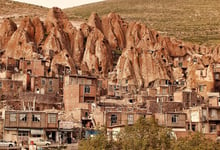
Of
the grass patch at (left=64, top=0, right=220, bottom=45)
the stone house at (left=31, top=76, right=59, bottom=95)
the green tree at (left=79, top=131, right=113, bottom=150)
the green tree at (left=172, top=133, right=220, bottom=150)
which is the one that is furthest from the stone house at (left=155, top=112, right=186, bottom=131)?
the grass patch at (left=64, top=0, right=220, bottom=45)

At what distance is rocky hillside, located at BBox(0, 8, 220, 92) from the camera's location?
326 feet

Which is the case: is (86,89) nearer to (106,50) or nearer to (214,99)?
(214,99)

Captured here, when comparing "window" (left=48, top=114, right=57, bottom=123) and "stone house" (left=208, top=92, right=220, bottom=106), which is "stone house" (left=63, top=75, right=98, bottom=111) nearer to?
"window" (left=48, top=114, right=57, bottom=123)

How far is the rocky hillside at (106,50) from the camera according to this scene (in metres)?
99.5

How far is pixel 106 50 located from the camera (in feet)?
360

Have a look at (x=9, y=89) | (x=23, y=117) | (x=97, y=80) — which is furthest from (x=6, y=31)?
(x=23, y=117)

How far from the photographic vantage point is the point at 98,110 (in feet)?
243

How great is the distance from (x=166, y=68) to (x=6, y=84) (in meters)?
37.3

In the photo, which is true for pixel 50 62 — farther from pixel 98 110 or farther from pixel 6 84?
pixel 98 110

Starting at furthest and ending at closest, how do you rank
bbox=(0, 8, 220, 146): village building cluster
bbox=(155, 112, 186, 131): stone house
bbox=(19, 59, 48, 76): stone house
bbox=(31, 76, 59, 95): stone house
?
bbox=(19, 59, 48, 76): stone house
bbox=(31, 76, 59, 95): stone house
bbox=(155, 112, 186, 131): stone house
bbox=(0, 8, 220, 146): village building cluster

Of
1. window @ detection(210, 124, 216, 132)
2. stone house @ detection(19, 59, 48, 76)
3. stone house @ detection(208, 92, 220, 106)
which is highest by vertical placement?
stone house @ detection(19, 59, 48, 76)

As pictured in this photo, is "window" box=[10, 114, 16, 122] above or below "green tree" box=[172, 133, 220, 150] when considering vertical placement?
above

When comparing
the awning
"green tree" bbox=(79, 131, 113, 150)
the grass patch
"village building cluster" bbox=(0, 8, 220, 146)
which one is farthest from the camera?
the grass patch

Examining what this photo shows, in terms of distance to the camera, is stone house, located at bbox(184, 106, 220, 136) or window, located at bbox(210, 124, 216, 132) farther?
window, located at bbox(210, 124, 216, 132)
